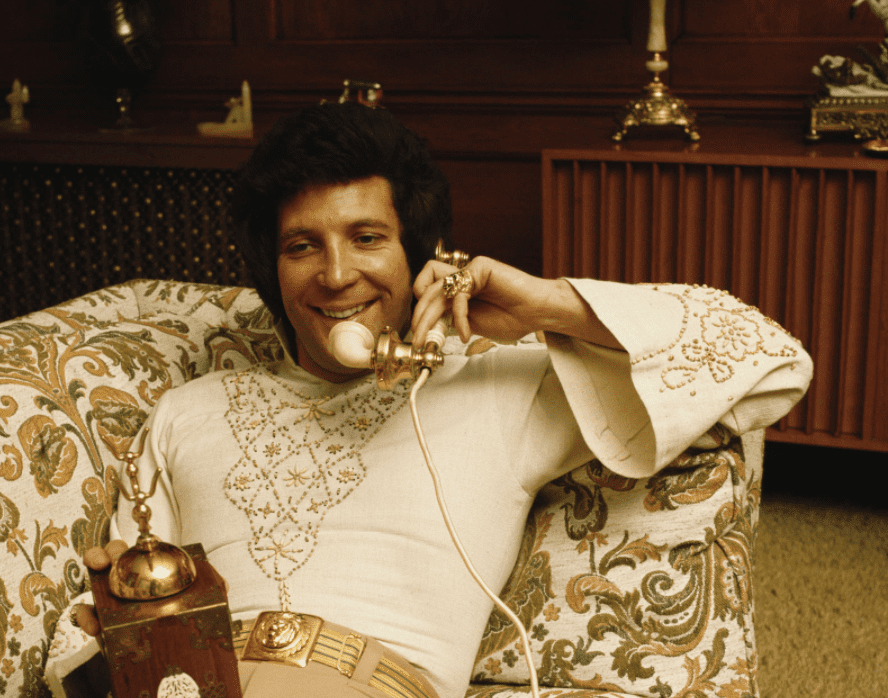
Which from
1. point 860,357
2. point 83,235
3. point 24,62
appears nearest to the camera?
point 860,357

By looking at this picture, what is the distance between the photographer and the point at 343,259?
52.2 inches

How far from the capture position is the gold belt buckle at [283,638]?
3.67 feet

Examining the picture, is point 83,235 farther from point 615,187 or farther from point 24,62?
point 615,187

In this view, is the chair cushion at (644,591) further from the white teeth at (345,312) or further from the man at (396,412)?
the white teeth at (345,312)

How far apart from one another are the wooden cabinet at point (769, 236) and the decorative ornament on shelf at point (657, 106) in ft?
0.17

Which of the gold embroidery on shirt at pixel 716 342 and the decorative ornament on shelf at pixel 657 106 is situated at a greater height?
the decorative ornament on shelf at pixel 657 106

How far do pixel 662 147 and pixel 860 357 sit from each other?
2.05 feet

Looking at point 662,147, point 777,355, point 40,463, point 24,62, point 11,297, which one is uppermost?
point 24,62

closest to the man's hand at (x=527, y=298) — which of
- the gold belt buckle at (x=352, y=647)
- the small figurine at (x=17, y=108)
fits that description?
the gold belt buckle at (x=352, y=647)

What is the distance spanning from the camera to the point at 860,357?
7.04 feet

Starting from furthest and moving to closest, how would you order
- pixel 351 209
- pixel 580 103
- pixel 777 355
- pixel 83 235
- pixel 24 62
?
1. pixel 24 62
2. pixel 83 235
3. pixel 580 103
4. pixel 351 209
5. pixel 777 355

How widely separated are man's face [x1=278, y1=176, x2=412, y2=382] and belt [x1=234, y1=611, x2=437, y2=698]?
37 centimetres

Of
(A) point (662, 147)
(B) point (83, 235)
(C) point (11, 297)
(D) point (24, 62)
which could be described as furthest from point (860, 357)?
(D) point (24, 62)

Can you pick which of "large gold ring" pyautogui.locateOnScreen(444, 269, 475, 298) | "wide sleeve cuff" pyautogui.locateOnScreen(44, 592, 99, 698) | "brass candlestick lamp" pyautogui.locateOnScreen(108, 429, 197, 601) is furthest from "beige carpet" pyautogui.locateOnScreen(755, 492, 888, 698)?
"brass candlestick lamp" pyautogui.locateOnScreen(108, 429, 197, 601)
